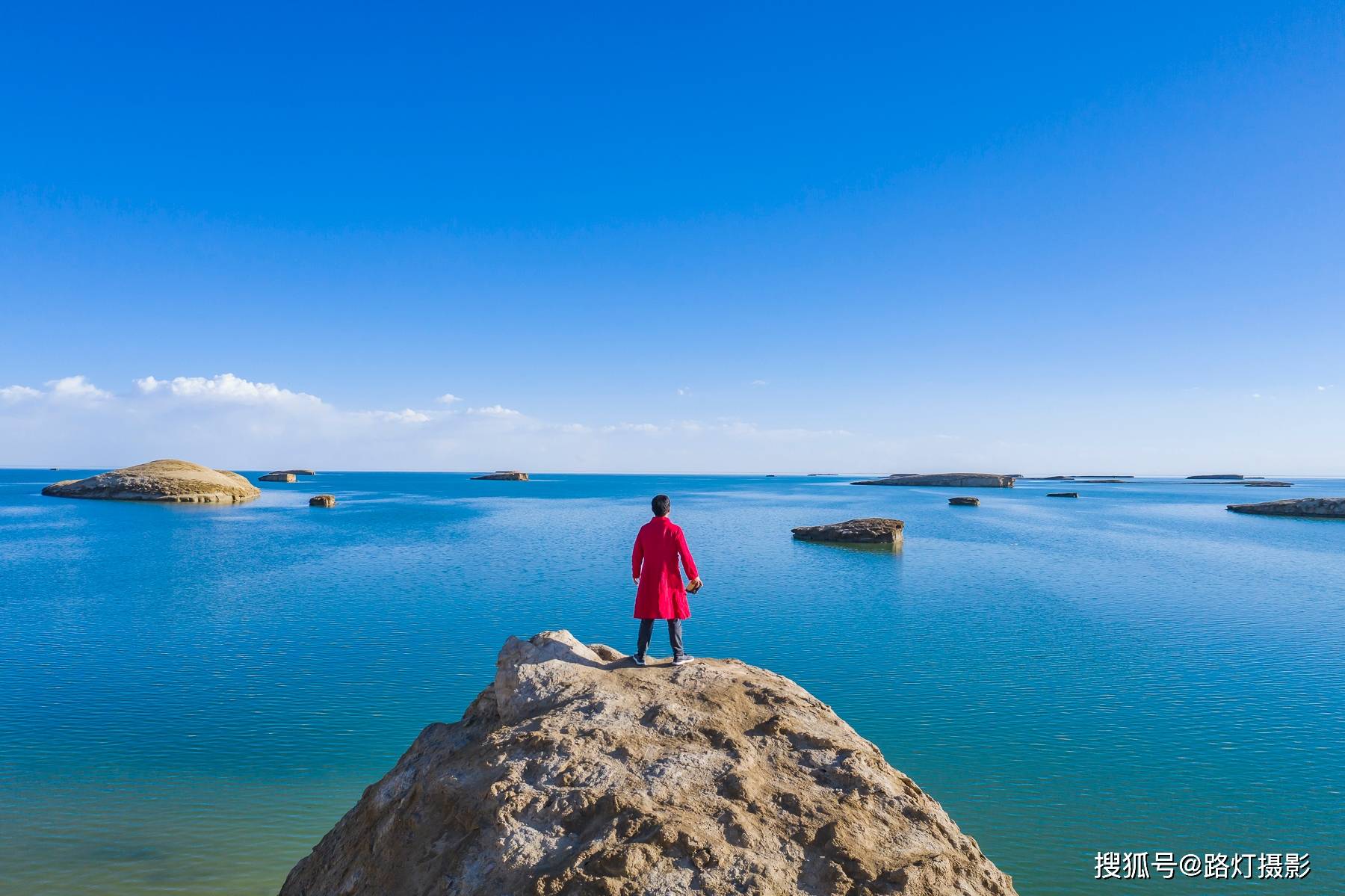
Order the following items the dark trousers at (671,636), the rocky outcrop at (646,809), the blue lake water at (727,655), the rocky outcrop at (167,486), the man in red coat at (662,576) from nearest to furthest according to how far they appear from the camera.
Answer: the rocky outcrop at (646,809)
the dark trousers at (671,636)
the man in red coat at (662,576)
the blue lake water at (727,655)
the rocky outcrop at (167,486)

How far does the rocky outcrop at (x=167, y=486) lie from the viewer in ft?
325

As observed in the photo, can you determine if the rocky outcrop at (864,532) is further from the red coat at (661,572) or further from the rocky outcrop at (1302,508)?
the rocky outcrop at (1302,508)

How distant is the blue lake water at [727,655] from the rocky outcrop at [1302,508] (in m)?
70.3

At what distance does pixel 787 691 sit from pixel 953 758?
23.1ft

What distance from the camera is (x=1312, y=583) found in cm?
3766

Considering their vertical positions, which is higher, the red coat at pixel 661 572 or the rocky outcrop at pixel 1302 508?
the red coat at pixel 661 572

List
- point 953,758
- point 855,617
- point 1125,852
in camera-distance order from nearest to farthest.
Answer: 1. point 1125,852
2. point 953,758
3. point 855,617

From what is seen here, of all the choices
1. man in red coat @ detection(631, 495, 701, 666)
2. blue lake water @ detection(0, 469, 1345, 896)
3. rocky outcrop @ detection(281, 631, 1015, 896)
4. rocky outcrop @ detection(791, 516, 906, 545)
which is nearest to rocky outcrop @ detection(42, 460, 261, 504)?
blue lake water @ detection(0, 469, 1345, 896)

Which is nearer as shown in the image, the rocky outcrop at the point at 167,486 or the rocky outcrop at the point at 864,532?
the rocky outcrop at the point at 864,532

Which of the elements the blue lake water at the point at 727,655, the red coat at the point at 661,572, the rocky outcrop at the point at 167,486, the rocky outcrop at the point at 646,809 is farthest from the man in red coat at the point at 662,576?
the rocky outcrop at the point at 167,486

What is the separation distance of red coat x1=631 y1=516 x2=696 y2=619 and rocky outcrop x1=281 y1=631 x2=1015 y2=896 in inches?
61.6

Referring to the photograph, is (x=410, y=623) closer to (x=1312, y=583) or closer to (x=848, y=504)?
(x=1312, y=583)

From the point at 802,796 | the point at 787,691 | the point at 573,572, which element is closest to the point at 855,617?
the point at 573,572

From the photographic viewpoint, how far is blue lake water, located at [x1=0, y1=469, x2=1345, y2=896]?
10727 mm
